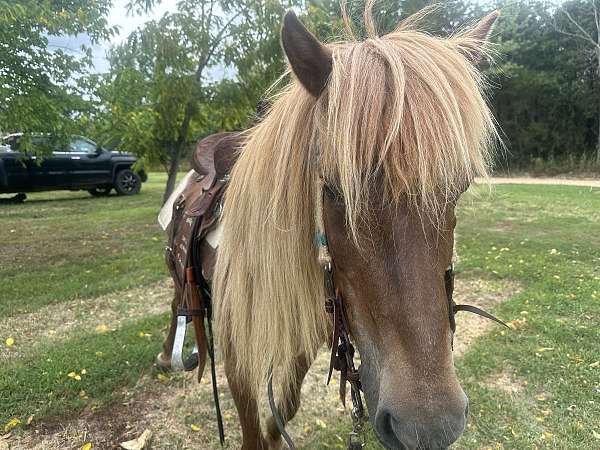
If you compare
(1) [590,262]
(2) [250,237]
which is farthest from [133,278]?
(1) [590,262]

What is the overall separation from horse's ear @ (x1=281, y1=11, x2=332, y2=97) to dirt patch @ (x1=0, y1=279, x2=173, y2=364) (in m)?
3.69

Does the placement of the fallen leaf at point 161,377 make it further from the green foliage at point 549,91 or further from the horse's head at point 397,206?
the green foliage at point 549,91

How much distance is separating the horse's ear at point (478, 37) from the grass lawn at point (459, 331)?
49 centimetres

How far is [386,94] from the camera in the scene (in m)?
1.17

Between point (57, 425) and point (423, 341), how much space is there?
276 cm

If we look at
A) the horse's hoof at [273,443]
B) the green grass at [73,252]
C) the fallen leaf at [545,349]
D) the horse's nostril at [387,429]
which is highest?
the horse's nostril at [387,429]

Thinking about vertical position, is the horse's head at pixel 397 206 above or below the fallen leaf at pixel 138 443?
above

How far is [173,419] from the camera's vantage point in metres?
2.91

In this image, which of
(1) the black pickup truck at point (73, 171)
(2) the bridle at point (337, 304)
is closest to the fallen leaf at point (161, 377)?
(2) the bridle at point (337, 304)

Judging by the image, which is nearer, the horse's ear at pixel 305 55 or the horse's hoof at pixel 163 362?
the horse's ear at pixel 305 55

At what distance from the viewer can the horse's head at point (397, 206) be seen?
1057 mm

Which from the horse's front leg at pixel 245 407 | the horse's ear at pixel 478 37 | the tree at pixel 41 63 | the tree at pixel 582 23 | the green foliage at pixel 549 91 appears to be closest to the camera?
the horse's ear at pixel 478 37

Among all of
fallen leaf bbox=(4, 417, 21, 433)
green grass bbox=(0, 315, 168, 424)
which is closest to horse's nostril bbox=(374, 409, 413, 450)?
green grass bbox=(0, 315, 168, 424)

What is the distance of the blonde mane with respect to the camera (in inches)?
43.3
